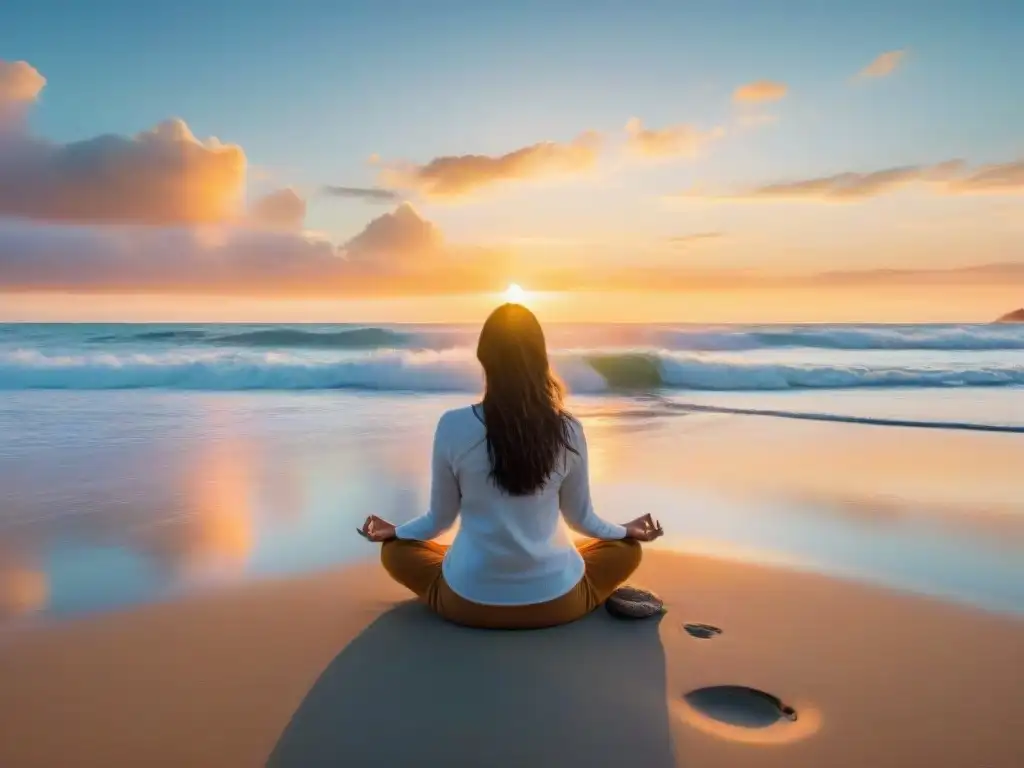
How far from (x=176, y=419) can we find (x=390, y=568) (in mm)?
8045

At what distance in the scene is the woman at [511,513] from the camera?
293 cm

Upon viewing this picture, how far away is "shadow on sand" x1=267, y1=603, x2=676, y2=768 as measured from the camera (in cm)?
236

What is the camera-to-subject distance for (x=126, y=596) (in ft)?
12.2

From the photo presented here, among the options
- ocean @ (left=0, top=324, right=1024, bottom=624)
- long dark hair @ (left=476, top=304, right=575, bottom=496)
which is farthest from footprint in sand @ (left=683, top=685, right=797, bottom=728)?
ocean @ (left=0, top=324, right=1024, bottom=624)

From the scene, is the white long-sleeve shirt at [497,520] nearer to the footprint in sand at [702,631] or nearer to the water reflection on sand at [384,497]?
the footprint in sand at [702,631]

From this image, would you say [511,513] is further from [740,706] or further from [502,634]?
[740,706]

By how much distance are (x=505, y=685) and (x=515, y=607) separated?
402mm

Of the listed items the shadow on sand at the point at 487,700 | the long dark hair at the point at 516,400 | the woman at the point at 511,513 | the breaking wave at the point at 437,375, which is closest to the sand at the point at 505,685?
the shadow on sand at the point at 487,700

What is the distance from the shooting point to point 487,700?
105 inches

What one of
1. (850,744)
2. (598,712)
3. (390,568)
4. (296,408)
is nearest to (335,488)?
(390,568)

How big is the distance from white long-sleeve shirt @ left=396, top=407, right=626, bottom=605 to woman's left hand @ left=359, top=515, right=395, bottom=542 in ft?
0.49

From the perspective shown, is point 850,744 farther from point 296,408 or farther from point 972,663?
point 296,408

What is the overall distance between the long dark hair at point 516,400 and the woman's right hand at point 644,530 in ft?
2.10

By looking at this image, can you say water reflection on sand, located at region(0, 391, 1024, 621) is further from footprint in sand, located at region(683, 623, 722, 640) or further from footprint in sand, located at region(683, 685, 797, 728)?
footprint in sand, located at region(683, 685, 797, 728)
